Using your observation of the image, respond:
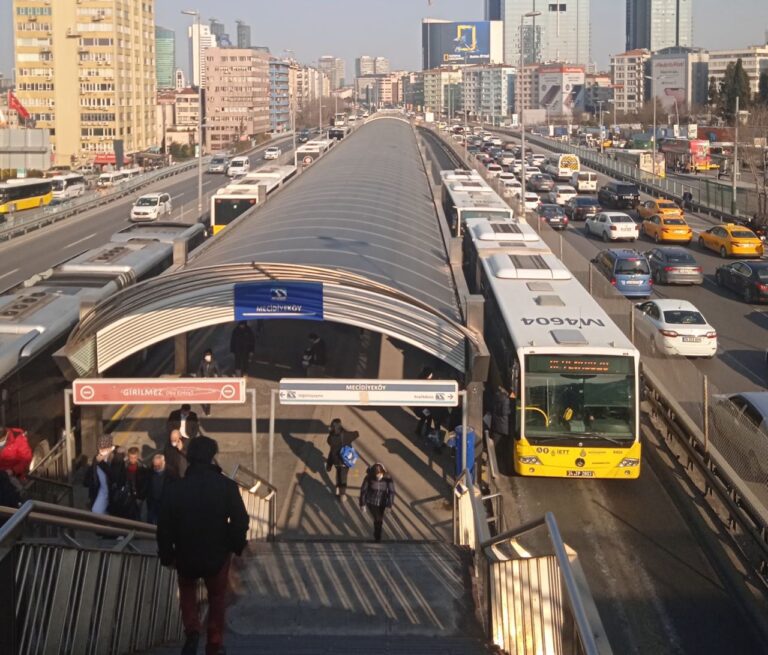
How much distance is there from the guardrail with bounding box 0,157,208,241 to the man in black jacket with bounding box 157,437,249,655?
38.1 metres

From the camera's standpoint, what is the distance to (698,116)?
13262 centimetres

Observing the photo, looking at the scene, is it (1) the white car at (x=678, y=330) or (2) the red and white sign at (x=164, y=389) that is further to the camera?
(1) the white car at (x=678, y=330)

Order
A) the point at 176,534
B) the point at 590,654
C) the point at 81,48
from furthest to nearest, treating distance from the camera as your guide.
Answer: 1. the point at 81,48
2. the point at 176,534
3. the point at 590,654

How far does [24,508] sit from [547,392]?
8.50m

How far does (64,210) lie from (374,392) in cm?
4004

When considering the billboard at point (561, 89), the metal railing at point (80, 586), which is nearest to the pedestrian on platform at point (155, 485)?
the metal railing at point (80, 586)

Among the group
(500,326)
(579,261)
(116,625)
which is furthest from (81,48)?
(116,625)

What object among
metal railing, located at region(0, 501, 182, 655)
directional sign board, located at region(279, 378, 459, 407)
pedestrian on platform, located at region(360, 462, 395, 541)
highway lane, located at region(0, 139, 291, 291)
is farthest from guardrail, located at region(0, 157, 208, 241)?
metal railing, located at region(0, 501, 182, 655)

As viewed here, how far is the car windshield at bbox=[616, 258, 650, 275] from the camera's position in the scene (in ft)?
81.5

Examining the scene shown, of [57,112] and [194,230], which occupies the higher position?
[57,112]

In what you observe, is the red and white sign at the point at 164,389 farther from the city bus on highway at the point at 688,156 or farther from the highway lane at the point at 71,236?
the city bus on highway at the point at 688,156

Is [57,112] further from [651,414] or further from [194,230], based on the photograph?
[651,414]

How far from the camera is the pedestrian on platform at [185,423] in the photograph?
1223cm

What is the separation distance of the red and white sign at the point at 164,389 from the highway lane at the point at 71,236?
18.6 meters
